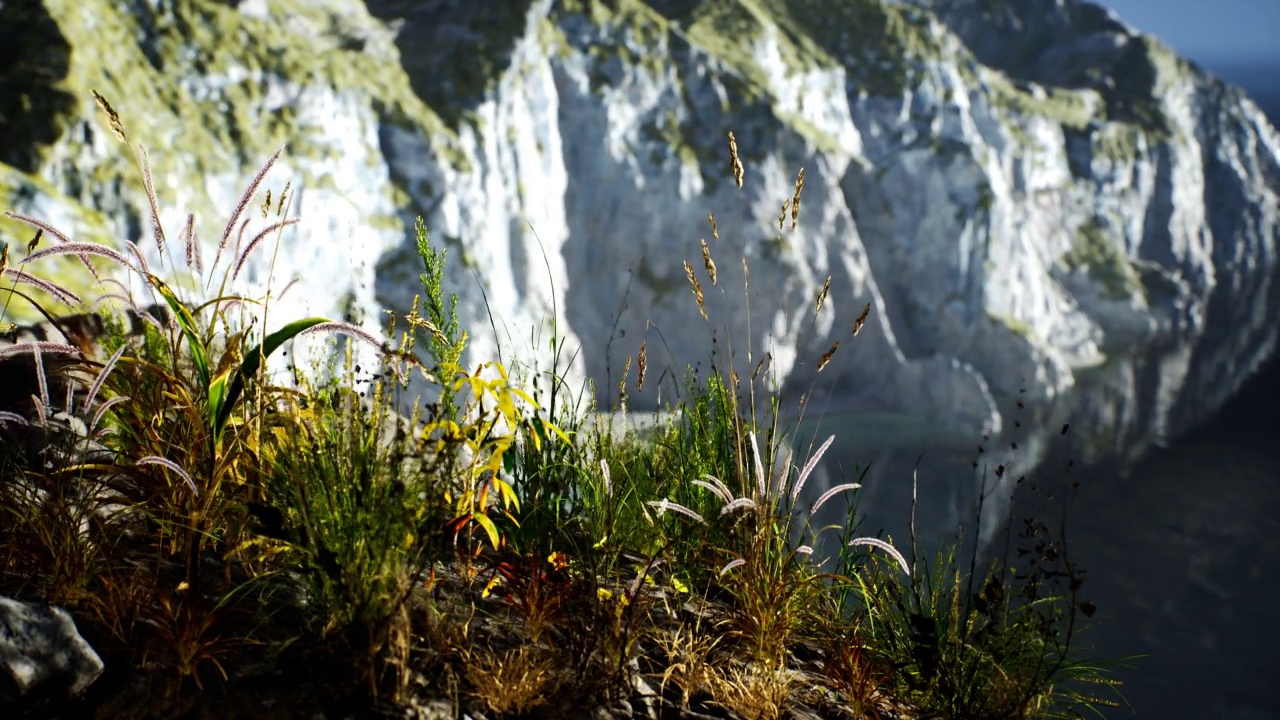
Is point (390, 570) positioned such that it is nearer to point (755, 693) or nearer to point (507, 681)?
point (507, 681)

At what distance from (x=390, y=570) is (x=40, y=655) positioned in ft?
3.07

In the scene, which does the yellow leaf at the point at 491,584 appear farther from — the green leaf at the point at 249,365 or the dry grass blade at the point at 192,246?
the dry grass blade at the point at 192,246

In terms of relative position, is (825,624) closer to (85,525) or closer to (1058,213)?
(85,525)

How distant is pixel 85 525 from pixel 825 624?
8.95ft

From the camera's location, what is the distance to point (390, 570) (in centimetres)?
250

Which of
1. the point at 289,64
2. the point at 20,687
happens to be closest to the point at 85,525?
the point at 20,687

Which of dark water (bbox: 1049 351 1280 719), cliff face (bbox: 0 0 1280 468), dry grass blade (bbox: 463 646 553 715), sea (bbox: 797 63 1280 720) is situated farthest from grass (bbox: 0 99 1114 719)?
dark water (bbox: 1049 351 1280 719)

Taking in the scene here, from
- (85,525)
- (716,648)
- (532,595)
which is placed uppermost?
(85,525)

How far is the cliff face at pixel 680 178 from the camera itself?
26.6m

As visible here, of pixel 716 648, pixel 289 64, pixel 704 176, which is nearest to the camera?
pixel 716 648

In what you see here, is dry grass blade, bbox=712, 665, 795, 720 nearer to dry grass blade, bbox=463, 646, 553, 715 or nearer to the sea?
dry grass blade, bbox=463, 646, 553, 715

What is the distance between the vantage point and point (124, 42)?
2653 cm

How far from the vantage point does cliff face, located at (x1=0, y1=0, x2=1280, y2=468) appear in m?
26.6

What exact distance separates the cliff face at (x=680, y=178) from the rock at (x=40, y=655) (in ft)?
43.6
